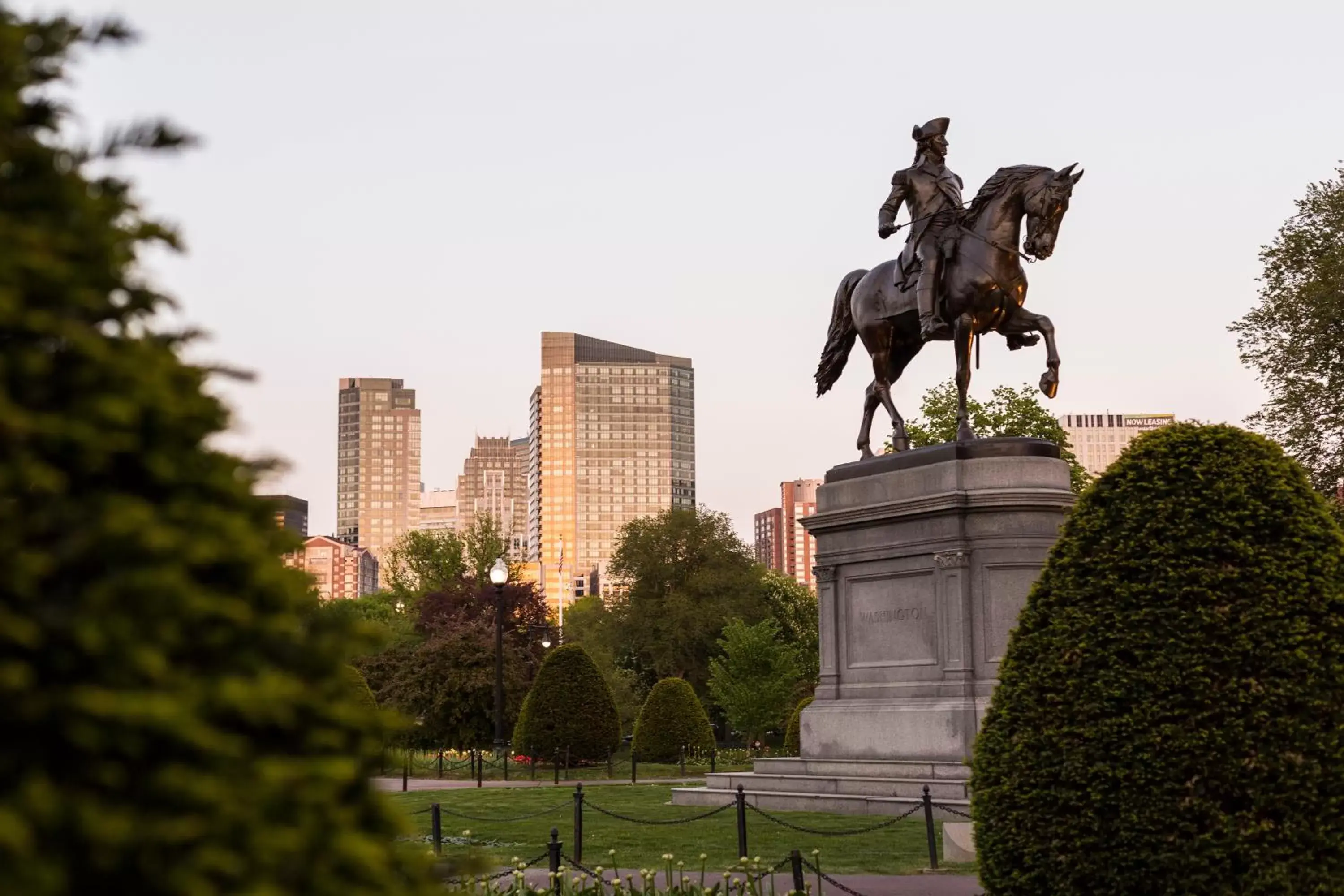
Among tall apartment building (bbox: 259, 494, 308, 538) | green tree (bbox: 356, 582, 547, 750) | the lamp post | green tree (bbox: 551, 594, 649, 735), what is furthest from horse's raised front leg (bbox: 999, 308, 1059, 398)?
green tree (bbox: 551, 594, 649, 735)

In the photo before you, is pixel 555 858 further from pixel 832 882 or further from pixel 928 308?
pixel 928 308

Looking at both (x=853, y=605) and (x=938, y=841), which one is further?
(x=853, y=605)

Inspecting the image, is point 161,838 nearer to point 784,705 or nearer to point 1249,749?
point 1249,749

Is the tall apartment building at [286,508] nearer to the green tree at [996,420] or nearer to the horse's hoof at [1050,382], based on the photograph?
the horse's hoof at [1050,382]

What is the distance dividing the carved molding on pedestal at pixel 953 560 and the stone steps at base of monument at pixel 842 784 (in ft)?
9.25

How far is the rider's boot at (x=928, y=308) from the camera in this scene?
20.6 meters

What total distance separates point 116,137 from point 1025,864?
241 inches

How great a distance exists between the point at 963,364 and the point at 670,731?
2182 cm

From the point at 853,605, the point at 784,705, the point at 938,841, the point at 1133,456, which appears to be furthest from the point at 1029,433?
the point at 1133,456

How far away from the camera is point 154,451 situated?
2713 mm

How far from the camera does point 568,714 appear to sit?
37844 millimetres

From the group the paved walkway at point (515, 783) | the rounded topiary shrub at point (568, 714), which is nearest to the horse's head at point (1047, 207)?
the paved walkway at point (515, 783)

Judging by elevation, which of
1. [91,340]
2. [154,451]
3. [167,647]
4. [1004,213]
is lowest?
[167,647]

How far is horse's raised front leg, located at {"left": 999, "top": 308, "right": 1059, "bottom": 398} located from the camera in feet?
67.7
